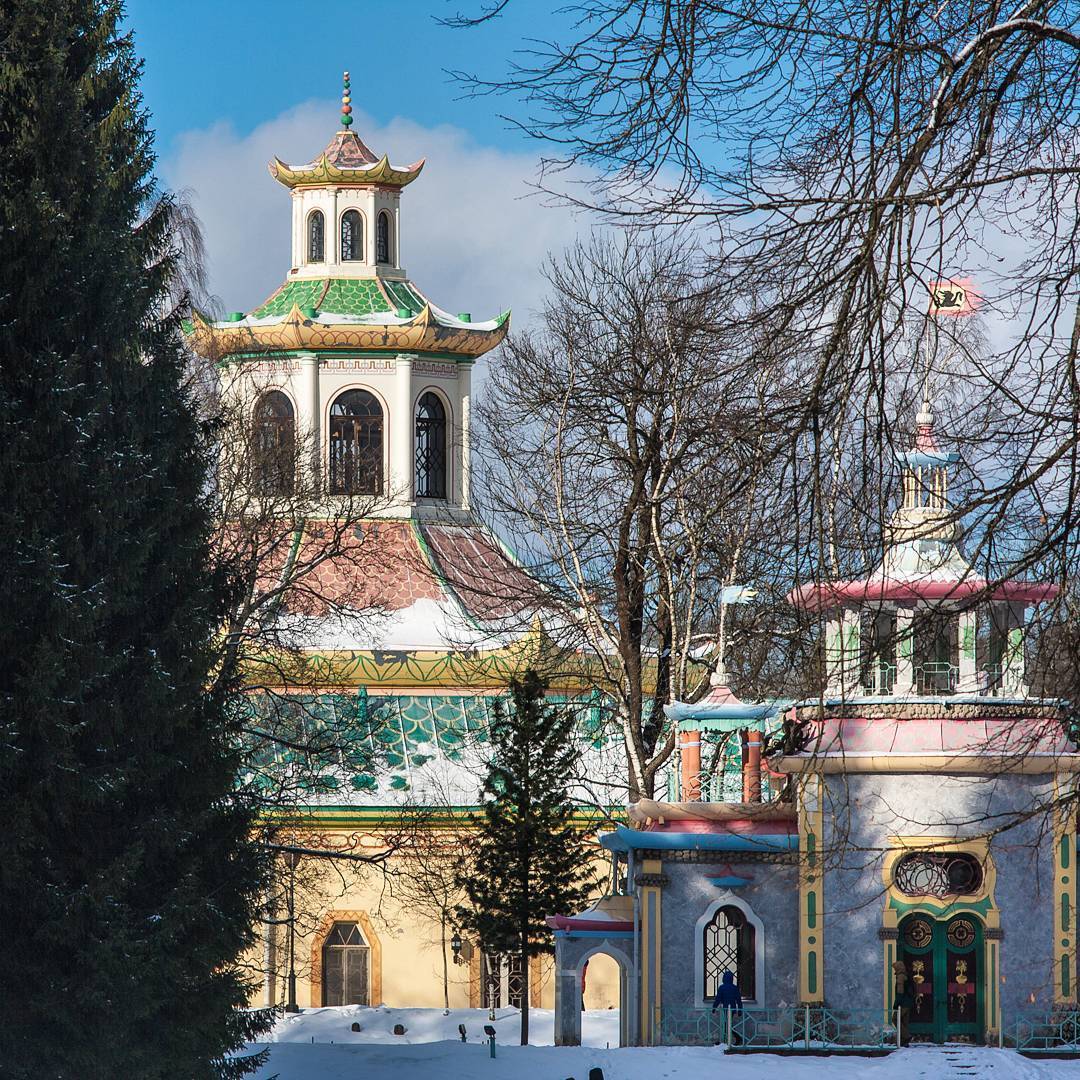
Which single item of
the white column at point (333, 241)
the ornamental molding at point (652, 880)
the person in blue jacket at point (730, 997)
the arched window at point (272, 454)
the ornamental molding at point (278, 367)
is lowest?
the person in blue jacket at point (730, 997)

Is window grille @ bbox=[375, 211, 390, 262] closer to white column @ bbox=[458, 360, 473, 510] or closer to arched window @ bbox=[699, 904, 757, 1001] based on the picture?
white column @ bbox=[458, 360, 473, 510]

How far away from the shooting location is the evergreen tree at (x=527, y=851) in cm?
2533

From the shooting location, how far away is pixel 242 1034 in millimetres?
16906

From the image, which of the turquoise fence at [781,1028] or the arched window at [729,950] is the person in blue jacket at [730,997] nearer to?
the turquoise fence at [781,1028]

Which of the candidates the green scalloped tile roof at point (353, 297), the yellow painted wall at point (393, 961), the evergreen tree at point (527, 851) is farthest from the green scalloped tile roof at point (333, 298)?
the evergreen tree at point (527, 851)

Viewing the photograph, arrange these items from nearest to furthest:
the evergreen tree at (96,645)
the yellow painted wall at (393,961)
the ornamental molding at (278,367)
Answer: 1. the evergreen tree at (96,645)
2. the yellow painted wall at (393,961)
3. the ornamental molding at (278,367)

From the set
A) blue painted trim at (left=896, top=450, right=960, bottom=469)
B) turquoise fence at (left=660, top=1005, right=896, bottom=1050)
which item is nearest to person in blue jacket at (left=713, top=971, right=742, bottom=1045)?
turquoise fence at (left=660, top=1005, right=896, bottom=1050)

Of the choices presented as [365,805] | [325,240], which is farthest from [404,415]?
[365,805]

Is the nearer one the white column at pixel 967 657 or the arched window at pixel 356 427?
the white column at pixel 967 657

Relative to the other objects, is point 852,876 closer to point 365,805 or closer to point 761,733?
point 761,733

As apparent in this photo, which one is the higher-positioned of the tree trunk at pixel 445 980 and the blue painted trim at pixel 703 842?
the blue painted trim at pixel 703 842

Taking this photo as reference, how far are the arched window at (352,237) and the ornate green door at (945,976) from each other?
55.5 feet

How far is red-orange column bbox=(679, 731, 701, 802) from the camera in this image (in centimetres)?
2383

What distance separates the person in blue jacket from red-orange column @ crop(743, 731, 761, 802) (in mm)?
2441
